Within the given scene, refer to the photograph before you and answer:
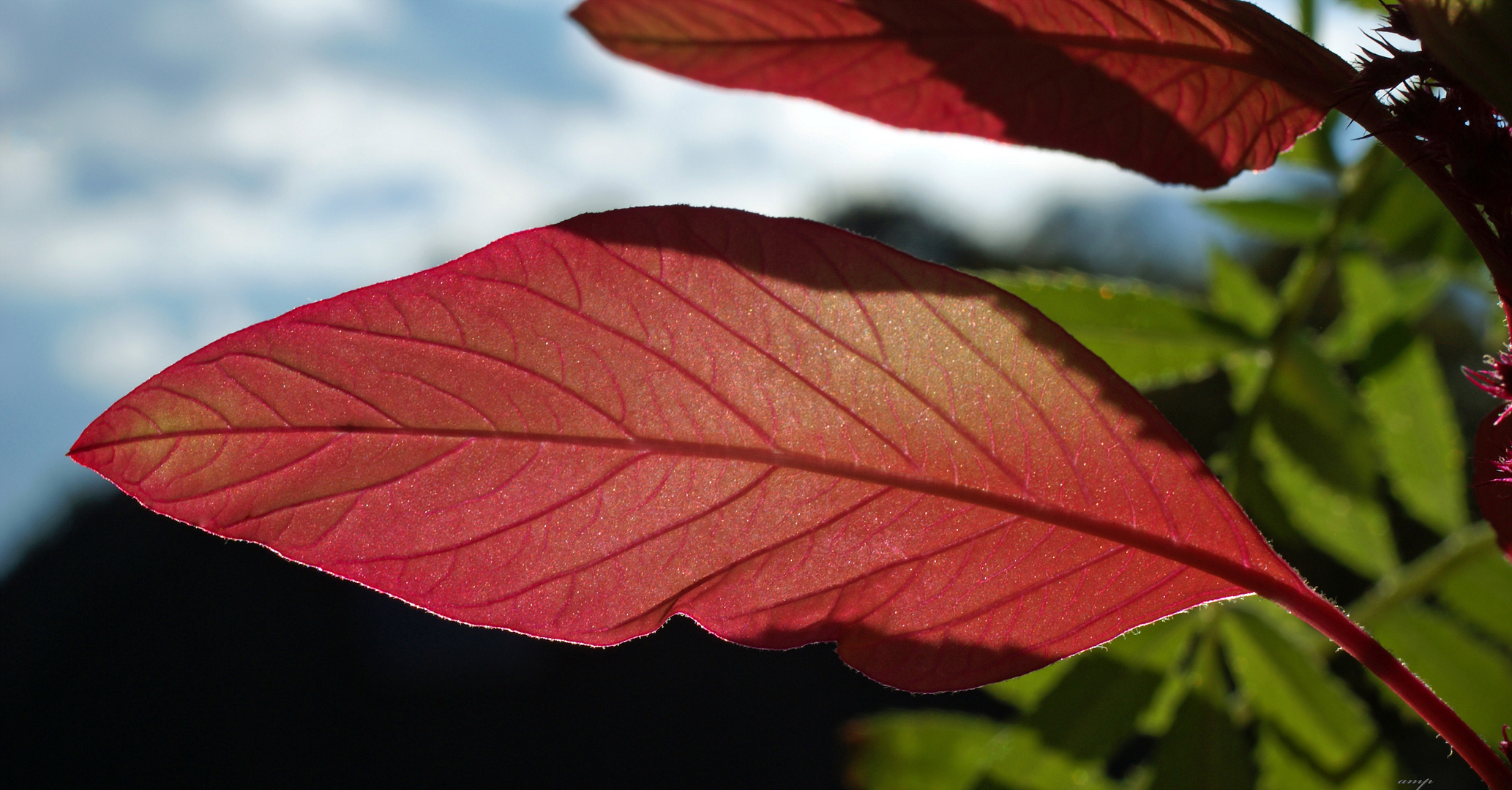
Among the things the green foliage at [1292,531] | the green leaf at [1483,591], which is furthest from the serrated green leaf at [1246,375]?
the green leaf at [1483,591]

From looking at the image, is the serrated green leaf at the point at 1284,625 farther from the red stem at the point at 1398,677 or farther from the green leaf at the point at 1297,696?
the red stem at the point at 1398,677

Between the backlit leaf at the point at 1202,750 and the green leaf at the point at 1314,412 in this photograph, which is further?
the green leaf at the point at 1314,412

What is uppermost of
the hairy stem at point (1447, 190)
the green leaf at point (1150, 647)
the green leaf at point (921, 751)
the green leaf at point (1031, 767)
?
the hairy stem at point (1447, 190)

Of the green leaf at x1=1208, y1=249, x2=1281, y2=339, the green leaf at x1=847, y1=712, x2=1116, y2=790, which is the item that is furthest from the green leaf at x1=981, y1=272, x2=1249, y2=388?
the green leaf at x1=847, y1=712, x2=1116, y2=790

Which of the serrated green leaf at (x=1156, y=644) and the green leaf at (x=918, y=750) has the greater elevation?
the serrated green leaf at (x=1156, y=644)

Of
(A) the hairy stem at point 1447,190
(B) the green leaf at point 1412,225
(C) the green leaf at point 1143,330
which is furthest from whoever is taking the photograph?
(B) the green leaf at point 1412,225

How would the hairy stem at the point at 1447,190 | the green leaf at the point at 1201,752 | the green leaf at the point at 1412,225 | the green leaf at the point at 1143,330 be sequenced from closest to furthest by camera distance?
the hairy stem at the point at 1447,190 → the green leaf at the point at 1201,752 → the green leaf at the point at 1143,330 → the green leaf at the point at 1412,225

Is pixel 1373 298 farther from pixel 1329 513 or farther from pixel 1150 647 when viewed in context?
pixel 1150 647

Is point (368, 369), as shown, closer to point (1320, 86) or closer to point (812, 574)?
point (812, 574)
